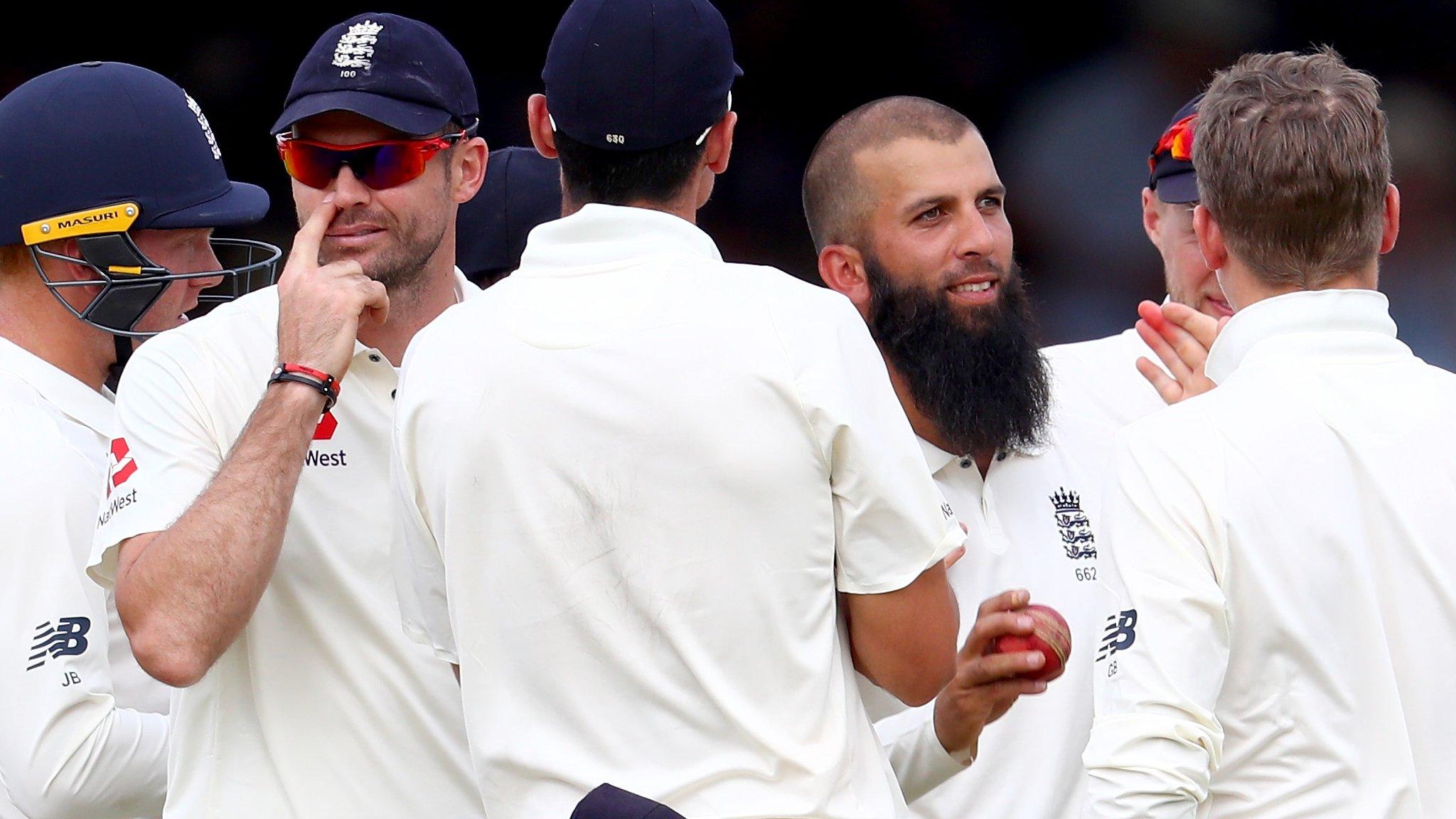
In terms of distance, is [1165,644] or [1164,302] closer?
[1165,644]

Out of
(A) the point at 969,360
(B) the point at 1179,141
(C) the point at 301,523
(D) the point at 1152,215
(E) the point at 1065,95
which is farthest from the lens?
(E) the point at 1065,95

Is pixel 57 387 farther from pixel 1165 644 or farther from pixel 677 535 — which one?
pixel 1165 644

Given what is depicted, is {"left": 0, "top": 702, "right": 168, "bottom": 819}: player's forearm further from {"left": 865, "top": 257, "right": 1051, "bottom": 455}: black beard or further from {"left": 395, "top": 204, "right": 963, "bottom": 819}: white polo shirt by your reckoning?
{"left": 865, "top": 257, "right": 1051, "bottom": 455}: black beard

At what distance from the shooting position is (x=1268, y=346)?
2.02m

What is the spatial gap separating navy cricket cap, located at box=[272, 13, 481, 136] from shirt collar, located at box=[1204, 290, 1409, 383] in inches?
54.0

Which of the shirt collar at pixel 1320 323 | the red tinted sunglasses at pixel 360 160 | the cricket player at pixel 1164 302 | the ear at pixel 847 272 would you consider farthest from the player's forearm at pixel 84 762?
the cricket player at pixel 1164 302

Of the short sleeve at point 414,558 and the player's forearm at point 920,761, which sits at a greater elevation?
the short sleeve at point 414,558

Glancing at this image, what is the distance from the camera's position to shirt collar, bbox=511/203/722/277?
1931 mm

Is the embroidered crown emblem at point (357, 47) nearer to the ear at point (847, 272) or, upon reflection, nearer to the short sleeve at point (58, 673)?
the short sleeve at point (58, 673)

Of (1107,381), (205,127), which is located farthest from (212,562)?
(1107,381)

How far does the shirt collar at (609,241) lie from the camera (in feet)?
6.33

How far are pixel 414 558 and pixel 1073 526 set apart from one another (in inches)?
54.3

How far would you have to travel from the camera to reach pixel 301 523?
7.72ft

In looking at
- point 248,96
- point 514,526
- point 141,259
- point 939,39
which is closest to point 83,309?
point 141,259
